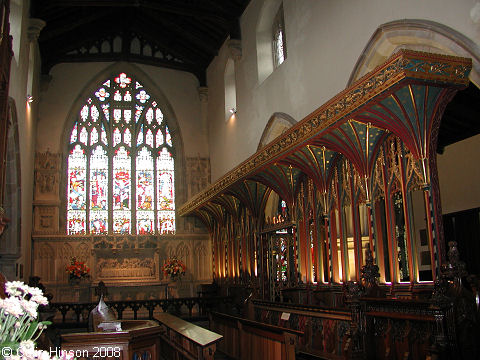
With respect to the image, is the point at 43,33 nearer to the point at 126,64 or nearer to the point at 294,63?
the point at 126,64

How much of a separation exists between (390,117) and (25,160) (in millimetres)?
10626

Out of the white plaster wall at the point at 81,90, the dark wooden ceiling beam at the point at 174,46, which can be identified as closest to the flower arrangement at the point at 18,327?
the white plaster wall at the point at 81,90

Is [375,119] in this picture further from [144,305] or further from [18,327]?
[144,305]

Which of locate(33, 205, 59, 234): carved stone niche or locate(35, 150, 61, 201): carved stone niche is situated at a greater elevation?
locate(35, 150, 61, 201): carved stone niche

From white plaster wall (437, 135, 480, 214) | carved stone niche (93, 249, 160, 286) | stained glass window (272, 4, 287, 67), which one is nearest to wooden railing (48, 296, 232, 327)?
carved stone niche (93, 249, 160, 286)

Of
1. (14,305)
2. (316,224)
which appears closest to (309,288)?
(316,224)

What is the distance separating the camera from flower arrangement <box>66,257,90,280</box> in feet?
53.9

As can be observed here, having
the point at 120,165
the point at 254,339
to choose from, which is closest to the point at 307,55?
the point at 254,339

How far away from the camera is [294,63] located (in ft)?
40.2

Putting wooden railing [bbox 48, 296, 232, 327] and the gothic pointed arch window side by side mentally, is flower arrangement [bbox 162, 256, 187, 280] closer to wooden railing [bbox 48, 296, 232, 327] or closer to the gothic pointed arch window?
the gothic pointed arch window

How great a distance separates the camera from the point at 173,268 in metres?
17.3

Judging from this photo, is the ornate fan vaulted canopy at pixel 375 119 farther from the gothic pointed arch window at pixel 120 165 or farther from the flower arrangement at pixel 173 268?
the gothic pointed arch window at pixel 120 165

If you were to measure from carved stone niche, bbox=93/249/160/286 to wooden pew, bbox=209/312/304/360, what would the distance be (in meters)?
6.76

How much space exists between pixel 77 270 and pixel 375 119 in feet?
37.9
